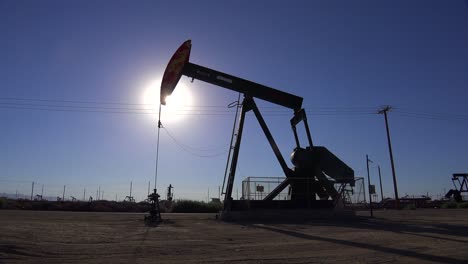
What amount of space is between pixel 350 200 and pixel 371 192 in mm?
2835

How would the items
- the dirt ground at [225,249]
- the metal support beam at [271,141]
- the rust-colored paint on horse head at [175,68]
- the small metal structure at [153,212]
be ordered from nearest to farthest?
the dirt ground at [225,249]
the small metal structure at [153,212]
the rust-colored paint on horse head at [175,68]
the metal support beam at [271,141]

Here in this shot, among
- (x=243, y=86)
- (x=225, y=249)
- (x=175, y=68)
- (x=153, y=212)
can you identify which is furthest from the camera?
(x=243, y=86)

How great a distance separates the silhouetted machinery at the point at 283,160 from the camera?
61.8ft

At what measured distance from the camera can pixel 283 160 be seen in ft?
66.7

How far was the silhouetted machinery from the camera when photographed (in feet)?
61.8

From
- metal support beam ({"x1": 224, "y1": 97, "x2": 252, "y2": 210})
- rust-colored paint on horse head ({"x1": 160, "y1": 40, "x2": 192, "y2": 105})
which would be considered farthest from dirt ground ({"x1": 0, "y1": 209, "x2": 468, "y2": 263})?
rust-colored paint on horse head ({"x1": 160, "y1": 40, "x2": 192, "y2": 105})

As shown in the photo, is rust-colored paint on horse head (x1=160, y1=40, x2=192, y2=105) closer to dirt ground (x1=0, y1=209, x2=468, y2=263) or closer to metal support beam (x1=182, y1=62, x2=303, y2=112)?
metal support beam (x1=182, y1=62, x2=303, y2=112)

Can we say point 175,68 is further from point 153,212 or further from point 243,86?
point 153,212

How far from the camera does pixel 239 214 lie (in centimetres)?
1753

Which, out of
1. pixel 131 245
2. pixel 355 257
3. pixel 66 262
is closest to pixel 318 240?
pixel 355 257

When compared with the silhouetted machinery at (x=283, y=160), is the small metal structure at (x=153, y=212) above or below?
below

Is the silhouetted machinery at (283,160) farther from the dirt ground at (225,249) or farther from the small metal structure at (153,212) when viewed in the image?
the dirt ground at (225,249)

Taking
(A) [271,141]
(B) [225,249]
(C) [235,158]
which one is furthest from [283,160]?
(B) [225,249]

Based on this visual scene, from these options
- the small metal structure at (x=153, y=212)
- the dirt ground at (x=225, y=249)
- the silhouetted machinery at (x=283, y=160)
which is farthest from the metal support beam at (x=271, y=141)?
the dirt ground at (x=225, y=249)
